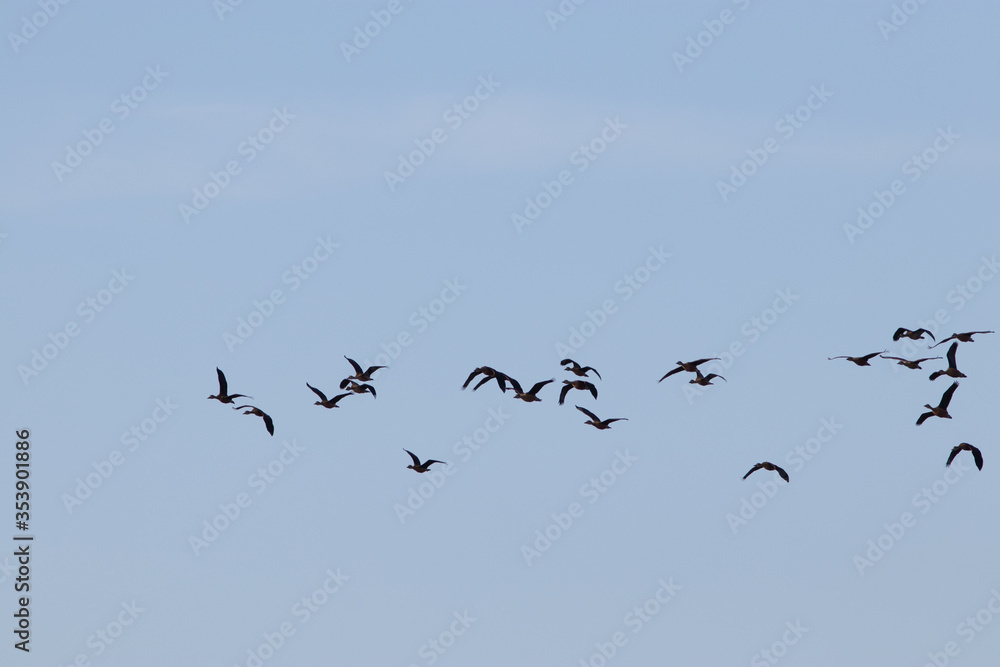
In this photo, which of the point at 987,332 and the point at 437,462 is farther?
the point at 437,462

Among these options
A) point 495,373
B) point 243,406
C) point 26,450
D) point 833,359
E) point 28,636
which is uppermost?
point 833,359

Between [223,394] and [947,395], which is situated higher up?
[947,395]

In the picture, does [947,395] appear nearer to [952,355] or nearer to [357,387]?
[952,355]

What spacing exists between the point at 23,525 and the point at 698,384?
26029mm

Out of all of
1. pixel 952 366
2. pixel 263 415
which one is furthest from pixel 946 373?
pixel 263 415

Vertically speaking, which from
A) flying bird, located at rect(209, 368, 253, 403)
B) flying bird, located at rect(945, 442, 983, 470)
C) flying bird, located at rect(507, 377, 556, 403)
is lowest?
flying bird, located at rect(209, 368, 253, 403)

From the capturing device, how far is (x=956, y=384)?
226ft

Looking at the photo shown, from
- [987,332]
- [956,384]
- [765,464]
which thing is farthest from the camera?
[765,464]

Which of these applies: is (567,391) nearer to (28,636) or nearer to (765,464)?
(765,464)

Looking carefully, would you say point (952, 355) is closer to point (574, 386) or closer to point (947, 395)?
point (947, 395)

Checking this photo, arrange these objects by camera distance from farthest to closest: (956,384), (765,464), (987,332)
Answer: (765,464) → (956,384) → (987,332)

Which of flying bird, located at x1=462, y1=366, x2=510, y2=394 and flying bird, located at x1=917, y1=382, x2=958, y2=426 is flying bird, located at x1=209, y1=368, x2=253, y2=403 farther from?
flying bird, located at x1=917, y1=382, x2=958, y2=426

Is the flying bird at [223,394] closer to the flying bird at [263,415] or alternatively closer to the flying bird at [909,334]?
the flying bird at [263,415]

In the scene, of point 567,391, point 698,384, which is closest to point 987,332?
point 698,384
